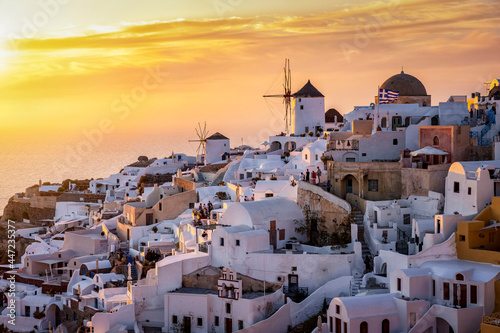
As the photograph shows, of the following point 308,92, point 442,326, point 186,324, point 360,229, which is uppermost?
point 308,92

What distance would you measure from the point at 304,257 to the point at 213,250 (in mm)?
3462

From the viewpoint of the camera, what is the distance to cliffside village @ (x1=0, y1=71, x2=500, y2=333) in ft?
77.9

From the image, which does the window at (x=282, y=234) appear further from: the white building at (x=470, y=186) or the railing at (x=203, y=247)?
the white building at (x=470, y=186)

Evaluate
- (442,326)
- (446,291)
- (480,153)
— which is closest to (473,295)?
(446,291)

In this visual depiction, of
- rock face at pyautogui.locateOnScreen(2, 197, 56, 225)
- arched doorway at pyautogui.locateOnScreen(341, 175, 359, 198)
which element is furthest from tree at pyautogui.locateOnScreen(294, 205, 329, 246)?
rock face at pyautogui.locateOnScreen(2, 197, 56, 225)

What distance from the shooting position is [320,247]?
1117 inches

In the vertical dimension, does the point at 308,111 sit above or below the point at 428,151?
above

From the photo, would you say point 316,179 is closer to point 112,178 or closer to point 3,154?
point 112,178

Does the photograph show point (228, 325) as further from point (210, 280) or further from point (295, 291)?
point (295, 291)

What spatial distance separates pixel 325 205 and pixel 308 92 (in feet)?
62.7

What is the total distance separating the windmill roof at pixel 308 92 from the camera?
4784 centimetres

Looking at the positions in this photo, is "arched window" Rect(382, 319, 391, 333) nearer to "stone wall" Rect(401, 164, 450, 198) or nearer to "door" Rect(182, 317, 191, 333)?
"stone wall" Rect(401, 164, 450, 198)

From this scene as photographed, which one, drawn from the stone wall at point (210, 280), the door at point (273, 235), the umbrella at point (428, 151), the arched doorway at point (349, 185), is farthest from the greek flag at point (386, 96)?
the stone wall at point (210, 280)

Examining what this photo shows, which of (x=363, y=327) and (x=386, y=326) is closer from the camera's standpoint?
(x=363, y=327)
